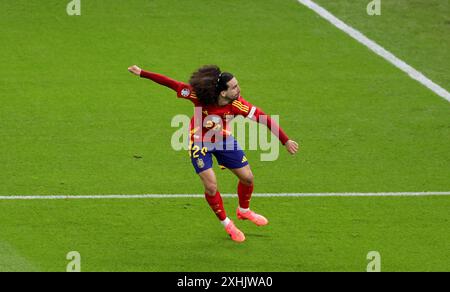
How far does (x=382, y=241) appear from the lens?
535 inches

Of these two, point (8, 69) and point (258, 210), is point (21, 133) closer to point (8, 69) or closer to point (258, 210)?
point (8, 69)

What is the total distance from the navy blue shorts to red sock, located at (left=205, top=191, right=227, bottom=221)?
1.12 ft

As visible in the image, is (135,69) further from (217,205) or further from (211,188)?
(217,205)

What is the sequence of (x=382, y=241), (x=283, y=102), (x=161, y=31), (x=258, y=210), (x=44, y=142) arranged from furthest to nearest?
(x=161, y=31)
(x=283, y=102)
(x=44, y=142)
(x=258, y=210)
(x=382, y=241)

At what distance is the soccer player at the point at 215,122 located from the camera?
13.2 meters

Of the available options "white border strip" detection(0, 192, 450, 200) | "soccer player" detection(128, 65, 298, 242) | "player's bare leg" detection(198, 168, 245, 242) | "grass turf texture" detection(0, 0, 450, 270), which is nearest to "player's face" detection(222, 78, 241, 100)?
"soccer player" detection(128, 65, 298, 242)

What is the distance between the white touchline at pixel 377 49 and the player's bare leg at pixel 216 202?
674 centimetres

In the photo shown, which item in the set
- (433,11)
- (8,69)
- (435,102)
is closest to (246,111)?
(435,102)

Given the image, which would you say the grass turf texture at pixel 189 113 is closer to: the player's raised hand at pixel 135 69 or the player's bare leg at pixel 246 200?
the player's bare leg at pixel 246 200

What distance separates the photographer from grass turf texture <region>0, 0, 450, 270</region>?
13.5 meters

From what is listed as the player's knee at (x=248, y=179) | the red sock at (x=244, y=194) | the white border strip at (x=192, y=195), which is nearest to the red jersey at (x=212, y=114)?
the player's knee at (x=248, y=179)

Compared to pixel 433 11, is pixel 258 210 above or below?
below

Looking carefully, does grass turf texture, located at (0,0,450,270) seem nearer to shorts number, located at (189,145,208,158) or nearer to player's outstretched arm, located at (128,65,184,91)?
shorts number, located at (189,145,208,158)

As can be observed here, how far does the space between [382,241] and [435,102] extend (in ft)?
19.4
